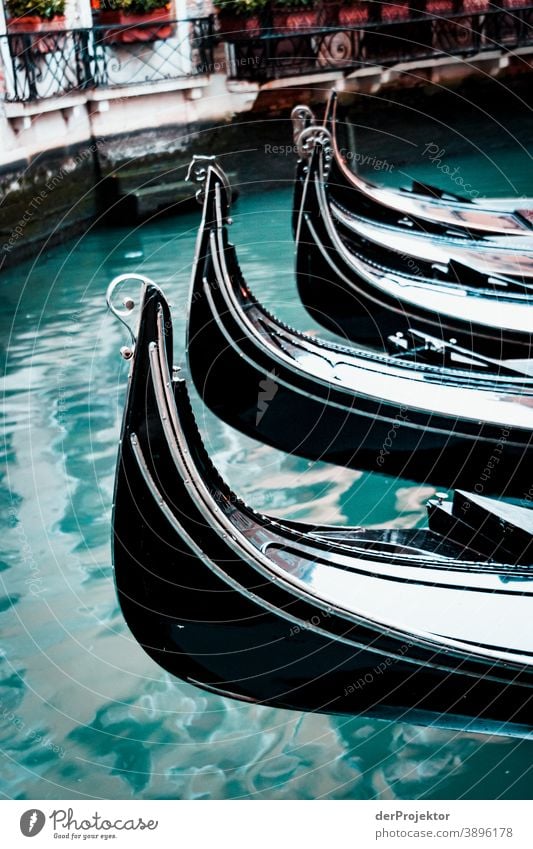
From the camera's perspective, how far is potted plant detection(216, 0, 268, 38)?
5199mm

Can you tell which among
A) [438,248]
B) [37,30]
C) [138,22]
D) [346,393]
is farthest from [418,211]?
[138,22]

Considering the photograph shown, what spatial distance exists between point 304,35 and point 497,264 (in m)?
2.68

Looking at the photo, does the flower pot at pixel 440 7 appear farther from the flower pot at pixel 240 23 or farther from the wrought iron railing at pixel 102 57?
the wrought iron railing at pixel 102 57

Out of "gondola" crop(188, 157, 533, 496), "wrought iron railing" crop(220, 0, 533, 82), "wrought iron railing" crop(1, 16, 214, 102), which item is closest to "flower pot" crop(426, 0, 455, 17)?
"wrought iron railing" crop(220, 0, 533, 82)

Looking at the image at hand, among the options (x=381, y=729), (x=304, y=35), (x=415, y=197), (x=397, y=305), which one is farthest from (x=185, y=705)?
(x=304, y=35)

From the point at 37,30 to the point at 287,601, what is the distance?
143 inches

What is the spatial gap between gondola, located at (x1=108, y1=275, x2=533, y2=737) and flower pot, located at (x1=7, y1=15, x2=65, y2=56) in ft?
10.5

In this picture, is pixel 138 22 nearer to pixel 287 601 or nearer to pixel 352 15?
pixel 352 15

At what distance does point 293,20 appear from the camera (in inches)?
211

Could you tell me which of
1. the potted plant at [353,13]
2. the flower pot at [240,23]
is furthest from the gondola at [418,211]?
the potted plant at [353,13]

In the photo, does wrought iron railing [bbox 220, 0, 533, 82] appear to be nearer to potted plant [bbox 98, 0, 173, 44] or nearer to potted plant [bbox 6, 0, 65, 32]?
potted plant [bbox 98, 0, 173, 44]

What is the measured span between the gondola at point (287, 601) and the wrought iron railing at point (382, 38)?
399cm

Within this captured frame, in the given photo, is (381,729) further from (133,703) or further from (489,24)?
(489,24)

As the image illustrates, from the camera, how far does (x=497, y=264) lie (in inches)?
112
